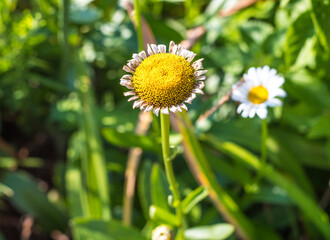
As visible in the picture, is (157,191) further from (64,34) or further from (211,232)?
(64,34)

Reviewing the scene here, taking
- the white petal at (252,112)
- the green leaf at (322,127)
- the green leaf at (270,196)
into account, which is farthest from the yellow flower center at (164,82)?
the green leaf at (270,196)

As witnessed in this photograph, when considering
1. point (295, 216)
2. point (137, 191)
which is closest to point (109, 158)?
point (137, 191)

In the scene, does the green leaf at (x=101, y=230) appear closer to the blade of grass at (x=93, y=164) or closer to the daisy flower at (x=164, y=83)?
the blade of grass at (x=93, y=164)

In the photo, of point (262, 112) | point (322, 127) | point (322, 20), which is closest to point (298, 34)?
point (322, 20)

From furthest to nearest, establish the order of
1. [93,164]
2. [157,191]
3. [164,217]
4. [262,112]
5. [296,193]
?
1. [93,164]
2. [296,193]
3. [157,191]
4. [164,217]
5. [262,112]

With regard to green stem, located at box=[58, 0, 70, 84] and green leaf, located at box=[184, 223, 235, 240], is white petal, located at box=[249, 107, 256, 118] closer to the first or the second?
green leaf, located at box=[184, 223, 235, 240]

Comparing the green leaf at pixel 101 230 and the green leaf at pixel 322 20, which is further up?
the green leaf at pixel 322 20

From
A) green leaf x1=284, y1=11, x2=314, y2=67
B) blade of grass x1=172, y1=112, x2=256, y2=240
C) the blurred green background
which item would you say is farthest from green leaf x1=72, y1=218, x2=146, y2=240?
green leaf x1=284, y1=11, x2=314, y2=67
